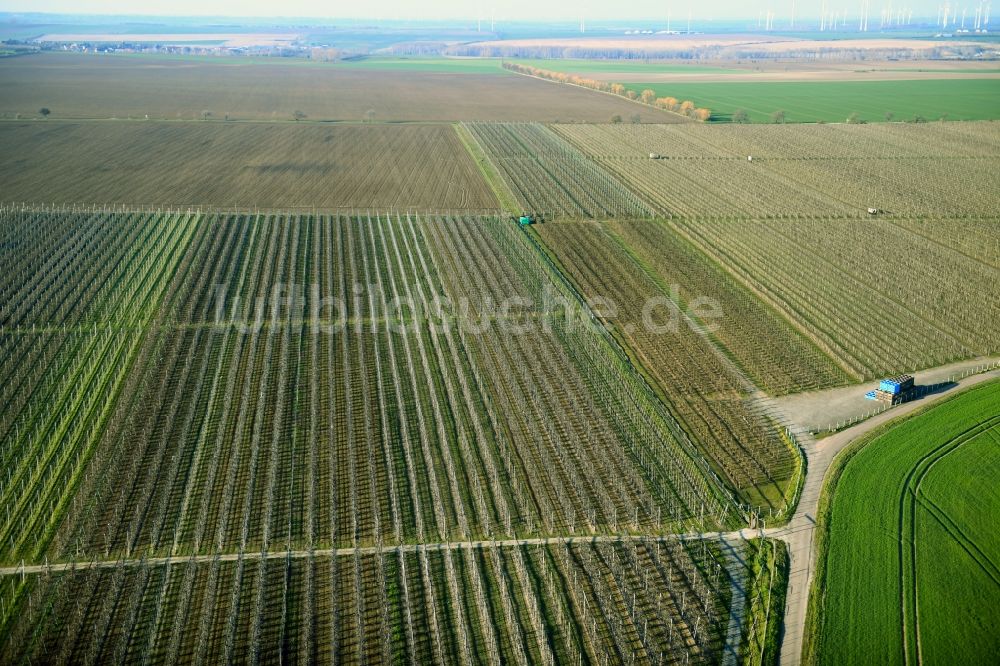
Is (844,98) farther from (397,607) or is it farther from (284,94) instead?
(397,607)

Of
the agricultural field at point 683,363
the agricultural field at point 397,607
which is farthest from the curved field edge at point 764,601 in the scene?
the agricultural field at point 683,363

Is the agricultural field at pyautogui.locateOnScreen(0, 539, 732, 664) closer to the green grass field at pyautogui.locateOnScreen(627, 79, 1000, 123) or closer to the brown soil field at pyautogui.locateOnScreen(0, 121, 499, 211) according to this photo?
the brown soil field at pyautogui.locateOnScreen(0, 121, 499, 211)

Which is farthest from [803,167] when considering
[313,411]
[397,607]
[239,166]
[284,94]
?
[284,94]

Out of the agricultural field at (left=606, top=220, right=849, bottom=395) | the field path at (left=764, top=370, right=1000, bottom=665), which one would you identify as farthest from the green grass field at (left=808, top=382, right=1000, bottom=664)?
the agricultural field at (left=606, top=220, right=849, bottom=395)

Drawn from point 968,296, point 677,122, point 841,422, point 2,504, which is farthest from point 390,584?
point 677,122

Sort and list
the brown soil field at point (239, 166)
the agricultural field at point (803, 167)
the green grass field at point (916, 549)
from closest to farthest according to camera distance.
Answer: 1. the green grass field at point (916, 549)
2. the agricultural field at point (803, 167)
3. the brown soil field at point (239, 166)

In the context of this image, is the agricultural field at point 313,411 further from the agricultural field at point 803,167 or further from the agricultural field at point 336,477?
the agricultural field at point 803,167
